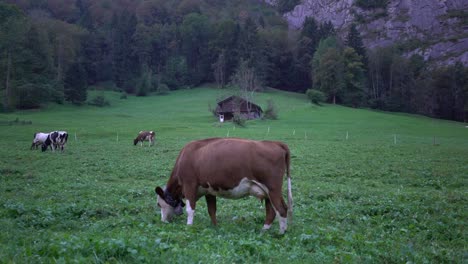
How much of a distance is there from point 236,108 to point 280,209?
71142 millimetres

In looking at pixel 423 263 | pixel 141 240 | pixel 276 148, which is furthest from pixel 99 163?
pixel 423 263

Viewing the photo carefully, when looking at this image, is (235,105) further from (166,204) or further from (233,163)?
(233,163)

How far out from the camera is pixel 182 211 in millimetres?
12188

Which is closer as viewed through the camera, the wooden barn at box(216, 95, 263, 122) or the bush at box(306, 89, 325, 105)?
the wooden barn at box(216, 95, 263, 122)

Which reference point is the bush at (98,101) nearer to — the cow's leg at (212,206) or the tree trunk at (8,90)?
the tree trunk at (8,90)

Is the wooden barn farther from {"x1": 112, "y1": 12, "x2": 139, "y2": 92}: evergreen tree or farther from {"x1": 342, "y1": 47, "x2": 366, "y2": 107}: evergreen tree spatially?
{"x1": 112, "y1": 12, "x2": 139, "y2": 92}: evergreen tree

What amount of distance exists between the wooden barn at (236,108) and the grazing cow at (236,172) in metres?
66.4

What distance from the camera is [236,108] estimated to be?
81.1 metres

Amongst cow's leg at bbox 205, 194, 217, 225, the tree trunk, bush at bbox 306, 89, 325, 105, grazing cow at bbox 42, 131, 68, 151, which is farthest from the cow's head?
bush at bbox 306, 89, 325, 105

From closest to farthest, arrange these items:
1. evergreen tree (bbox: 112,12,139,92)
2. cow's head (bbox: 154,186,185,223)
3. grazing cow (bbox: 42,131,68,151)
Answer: cow's head (bbox: 154,186,185,223), grazing cow (bbox: 42,131,68,151), evergreen tree (bbox: 112,12,139,92)

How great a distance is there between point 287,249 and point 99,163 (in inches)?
771

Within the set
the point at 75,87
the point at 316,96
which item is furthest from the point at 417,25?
the point at 75,87

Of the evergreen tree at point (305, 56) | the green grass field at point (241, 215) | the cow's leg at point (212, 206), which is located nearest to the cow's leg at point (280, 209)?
the green grass field at point (241, 215)

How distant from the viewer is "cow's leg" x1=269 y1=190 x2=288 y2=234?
33.6 ft
